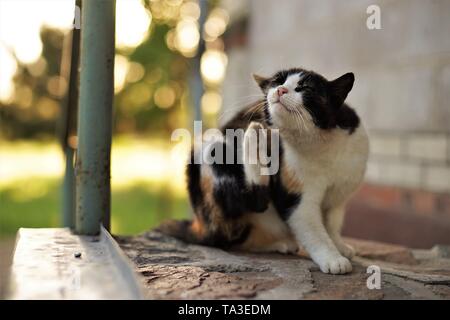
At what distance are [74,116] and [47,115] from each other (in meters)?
9.80

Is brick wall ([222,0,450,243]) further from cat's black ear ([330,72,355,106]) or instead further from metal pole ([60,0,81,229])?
metal pole ([60,0,81,229])

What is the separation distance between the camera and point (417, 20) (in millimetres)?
3273

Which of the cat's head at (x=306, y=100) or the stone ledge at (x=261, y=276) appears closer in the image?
the stone ledge at (x=261, y=276)

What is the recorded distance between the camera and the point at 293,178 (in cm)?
217

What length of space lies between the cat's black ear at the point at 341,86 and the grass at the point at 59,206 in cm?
432

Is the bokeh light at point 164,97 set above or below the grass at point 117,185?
above

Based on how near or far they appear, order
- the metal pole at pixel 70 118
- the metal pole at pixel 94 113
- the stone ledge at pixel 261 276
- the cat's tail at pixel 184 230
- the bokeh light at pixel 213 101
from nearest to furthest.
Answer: the stone ledge at pixel 261 276 → the metal pole at pixel 94 113 → the cat's tail at pixel 184 230 → the metal pole at pixel 70 118 → the bokeh light at pixel 213 101

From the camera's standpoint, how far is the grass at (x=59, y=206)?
6996 millimetres

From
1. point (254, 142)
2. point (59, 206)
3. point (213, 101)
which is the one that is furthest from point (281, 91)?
point (59, 206)

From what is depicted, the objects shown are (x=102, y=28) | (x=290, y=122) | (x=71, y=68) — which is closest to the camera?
(x=290, y=122)

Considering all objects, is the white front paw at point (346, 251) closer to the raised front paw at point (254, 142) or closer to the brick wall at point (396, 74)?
the raised front paw at point (254, 142)

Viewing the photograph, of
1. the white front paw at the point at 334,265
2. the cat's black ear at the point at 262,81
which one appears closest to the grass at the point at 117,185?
the cat's black ear at the point at 262,81
